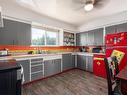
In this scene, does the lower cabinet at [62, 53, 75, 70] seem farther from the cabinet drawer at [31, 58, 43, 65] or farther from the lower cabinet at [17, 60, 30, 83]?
the lower cabinet at [17, 60, 30, 83]

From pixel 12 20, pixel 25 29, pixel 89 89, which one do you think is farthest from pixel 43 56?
pixel 89 89

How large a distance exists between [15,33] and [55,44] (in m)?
2.09

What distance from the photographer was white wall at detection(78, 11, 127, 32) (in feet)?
10.8

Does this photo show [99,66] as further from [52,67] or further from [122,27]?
[52,67]

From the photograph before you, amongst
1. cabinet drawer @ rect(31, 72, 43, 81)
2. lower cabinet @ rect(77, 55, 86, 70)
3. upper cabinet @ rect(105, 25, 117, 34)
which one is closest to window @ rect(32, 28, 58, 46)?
cabinet drawer @ rect(31, 72, 43, 81)

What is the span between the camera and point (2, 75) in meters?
1.14

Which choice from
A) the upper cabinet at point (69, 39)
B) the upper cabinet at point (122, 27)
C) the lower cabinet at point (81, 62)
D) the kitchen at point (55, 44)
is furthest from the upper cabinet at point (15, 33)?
the upper cabinet at point (122, 27)

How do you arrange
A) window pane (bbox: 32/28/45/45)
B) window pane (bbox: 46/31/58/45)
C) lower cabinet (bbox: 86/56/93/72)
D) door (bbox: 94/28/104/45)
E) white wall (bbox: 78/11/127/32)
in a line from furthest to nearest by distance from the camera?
window pane (bbox: 46/31/58/45)
lower cabinet (bbox: 86/56/93/72)
door (bbox: 94/28/104/45)
window pane (bbox: 32/28/45/45)
white wall (bbox: 78/11/127/32)

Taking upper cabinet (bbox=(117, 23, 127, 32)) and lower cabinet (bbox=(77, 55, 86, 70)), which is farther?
lower cabinet (bbox=(77, 55, 86, 70))

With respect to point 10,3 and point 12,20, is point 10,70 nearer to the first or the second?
point 12,20

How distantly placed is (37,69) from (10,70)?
1.92 meters

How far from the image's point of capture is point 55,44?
4.49 m

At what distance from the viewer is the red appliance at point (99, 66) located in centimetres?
332

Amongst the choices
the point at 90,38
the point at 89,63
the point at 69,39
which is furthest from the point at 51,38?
the point at 89,63
